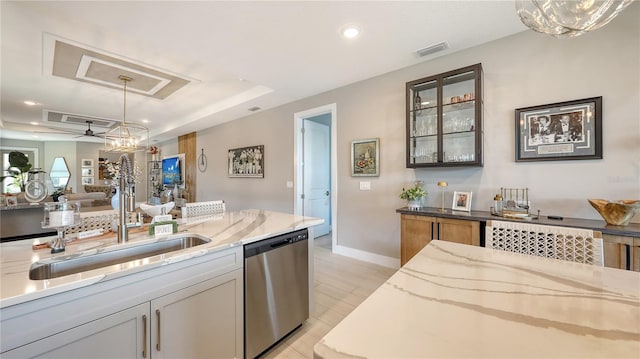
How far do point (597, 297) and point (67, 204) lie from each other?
228cm

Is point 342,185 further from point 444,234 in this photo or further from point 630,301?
point 630,301

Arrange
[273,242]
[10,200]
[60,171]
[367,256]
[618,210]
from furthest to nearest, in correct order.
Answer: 1. [60,171]
2. [10,200]
3. [367,256]
4. [618,210]
5. [273,242]

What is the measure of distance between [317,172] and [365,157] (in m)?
1.42

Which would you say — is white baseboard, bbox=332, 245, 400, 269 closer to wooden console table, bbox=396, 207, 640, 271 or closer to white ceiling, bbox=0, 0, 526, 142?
wooden console table, bbox=396, 207, 640, 271

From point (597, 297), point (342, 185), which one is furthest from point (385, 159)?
point (597, 297)

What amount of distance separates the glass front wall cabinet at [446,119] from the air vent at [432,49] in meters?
0.28

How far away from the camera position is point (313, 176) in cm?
455

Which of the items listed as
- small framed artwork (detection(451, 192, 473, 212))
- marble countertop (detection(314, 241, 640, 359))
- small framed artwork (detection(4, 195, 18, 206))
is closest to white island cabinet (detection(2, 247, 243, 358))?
marble countertop (detection(314, 241, 640, 359))

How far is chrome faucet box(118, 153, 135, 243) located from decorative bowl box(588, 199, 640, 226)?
3277mm

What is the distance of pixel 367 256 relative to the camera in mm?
3414

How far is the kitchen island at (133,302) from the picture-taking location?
83cm

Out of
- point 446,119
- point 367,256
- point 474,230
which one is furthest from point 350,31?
point 367,256

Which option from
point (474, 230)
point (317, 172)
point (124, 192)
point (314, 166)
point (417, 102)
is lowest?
point (474, 230)

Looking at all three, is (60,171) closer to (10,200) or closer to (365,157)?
(10,200)
